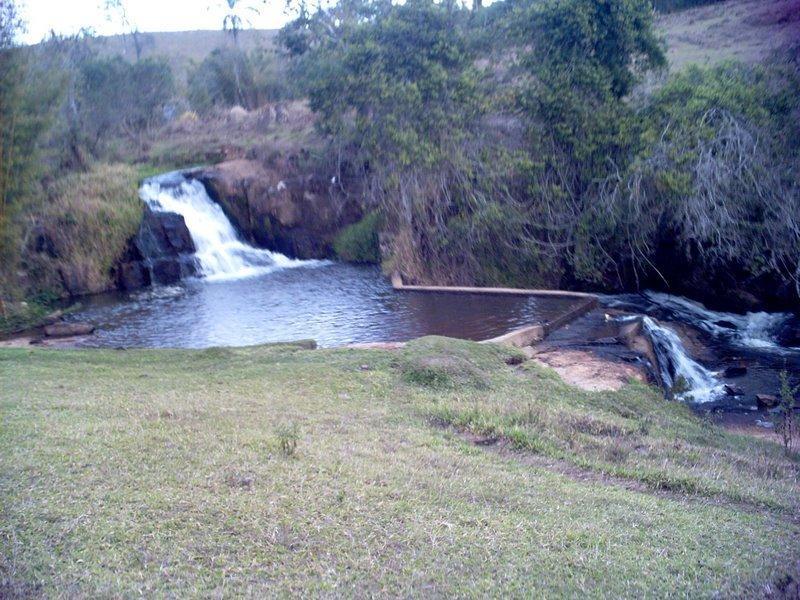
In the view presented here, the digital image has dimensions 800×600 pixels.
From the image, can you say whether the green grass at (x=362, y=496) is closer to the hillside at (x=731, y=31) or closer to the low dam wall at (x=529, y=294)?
the low dam wall at (x=529, y=294)

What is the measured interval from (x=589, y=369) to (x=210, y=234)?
14154mm

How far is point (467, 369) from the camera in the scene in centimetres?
997

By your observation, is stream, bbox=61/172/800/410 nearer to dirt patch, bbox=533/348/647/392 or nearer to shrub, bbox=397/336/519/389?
dirt patch, bbox=533/348/647/392

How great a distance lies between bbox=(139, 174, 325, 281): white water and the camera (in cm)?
2164

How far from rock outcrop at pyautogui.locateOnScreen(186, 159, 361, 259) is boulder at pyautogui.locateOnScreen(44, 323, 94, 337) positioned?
947 centimetres

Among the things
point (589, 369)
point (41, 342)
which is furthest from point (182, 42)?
point (589, 369)

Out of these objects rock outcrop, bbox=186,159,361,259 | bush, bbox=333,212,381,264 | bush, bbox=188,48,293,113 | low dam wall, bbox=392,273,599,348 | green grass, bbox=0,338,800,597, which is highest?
bush, bbox=188,48,293,113

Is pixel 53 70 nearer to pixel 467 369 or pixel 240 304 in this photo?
pixel 240 304

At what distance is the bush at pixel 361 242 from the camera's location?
2266 cm

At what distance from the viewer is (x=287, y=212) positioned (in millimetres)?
23969

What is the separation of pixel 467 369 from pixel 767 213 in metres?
9.20

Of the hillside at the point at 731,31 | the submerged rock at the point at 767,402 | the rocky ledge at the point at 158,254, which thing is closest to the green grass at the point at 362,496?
the submerged rock at the point at 767,402

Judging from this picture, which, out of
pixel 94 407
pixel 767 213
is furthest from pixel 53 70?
pixel 767 213

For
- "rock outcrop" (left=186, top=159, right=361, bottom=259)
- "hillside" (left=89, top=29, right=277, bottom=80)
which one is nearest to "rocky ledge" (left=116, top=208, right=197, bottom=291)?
"rock outcrop" (left=186, top=159, right=361, bottom=259)
